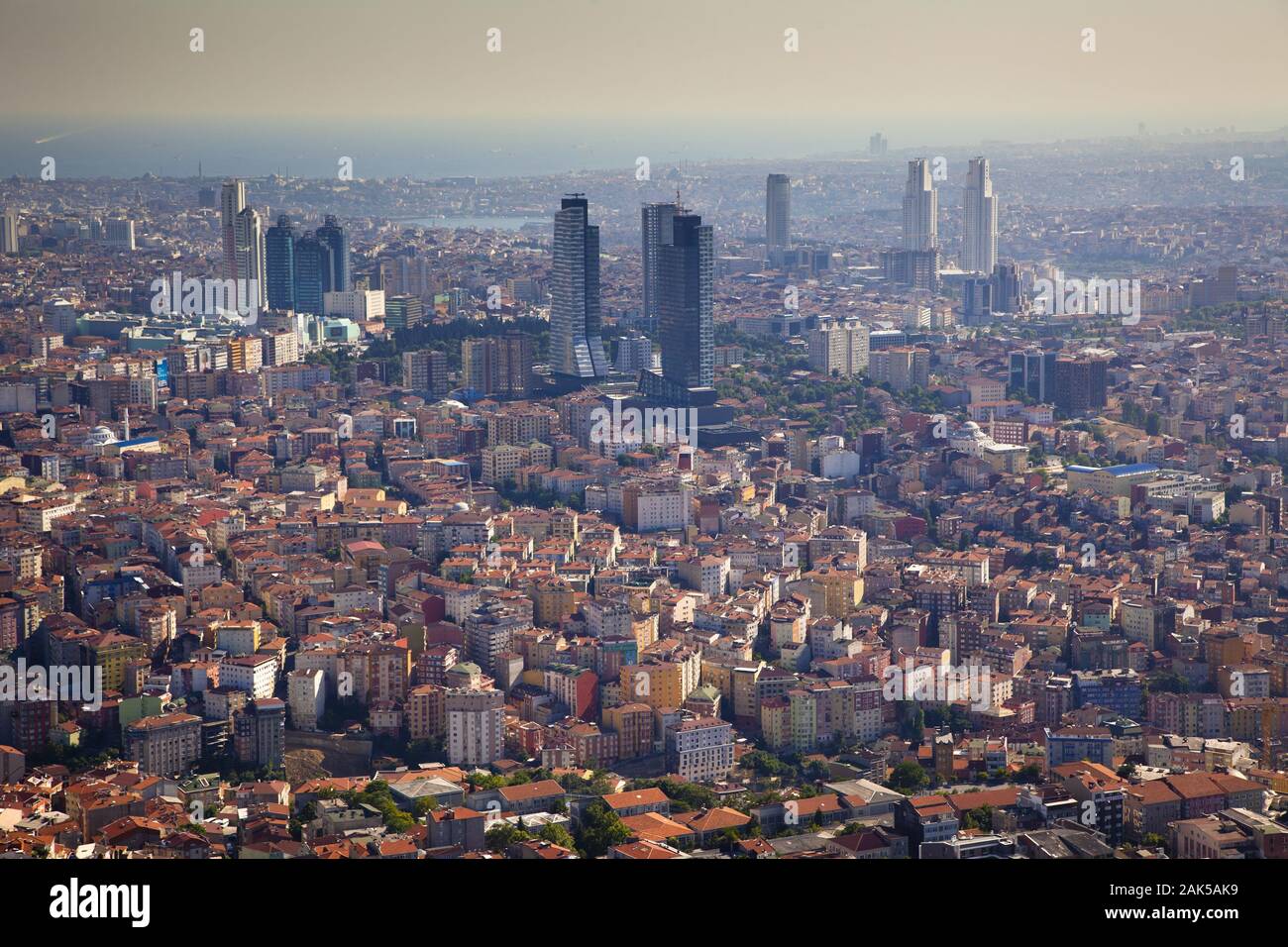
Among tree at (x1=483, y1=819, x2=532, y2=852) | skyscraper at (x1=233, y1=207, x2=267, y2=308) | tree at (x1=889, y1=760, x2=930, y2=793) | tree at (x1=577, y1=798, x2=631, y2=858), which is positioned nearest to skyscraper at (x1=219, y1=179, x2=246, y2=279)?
skyscraper at (x1=233, y1=207, x2=267, y2=308)

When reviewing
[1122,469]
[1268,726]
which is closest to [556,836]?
[1268,726]

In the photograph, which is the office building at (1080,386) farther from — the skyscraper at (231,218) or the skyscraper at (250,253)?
the skyscraper at (231,218)

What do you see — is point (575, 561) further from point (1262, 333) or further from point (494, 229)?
point (494, 229)

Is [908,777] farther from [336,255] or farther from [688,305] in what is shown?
[336,255]

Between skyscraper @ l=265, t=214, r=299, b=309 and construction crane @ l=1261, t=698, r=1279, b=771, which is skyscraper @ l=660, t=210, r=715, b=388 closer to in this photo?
skyscraper @ l=265, t=214, r=299, b=309

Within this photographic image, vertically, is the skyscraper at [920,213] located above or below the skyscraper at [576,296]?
above

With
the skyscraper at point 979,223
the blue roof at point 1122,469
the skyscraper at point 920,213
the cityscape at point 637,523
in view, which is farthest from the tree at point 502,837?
the skyscraper at point 920,213
